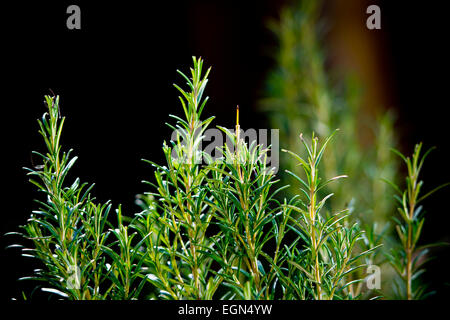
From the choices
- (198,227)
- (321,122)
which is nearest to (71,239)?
(198,227)

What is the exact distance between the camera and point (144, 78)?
0.67 meters

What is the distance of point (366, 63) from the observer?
44.1 inches

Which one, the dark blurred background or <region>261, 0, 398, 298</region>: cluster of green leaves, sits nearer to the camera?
the dark blurred background

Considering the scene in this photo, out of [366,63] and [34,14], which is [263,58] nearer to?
[366,63]

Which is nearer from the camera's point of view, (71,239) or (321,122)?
(71,239)

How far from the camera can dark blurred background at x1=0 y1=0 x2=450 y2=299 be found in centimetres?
53

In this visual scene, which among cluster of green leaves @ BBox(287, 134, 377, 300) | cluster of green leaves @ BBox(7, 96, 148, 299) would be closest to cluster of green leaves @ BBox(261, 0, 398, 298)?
cluster of green leaves @ BBox(287, 134, 377, 300)

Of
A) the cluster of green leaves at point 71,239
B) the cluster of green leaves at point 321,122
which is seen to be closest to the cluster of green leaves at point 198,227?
the cluster of green leaves at point 71,239

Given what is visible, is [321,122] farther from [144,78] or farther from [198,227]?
[198,227]

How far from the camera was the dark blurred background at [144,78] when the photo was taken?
1.73 ft

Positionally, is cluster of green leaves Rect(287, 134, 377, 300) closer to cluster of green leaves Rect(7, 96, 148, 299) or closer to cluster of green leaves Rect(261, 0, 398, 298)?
cluster of green leaves Rect(7, 96, 148, 299)

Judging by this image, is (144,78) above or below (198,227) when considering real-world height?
A: above

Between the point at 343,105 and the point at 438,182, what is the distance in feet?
0.95
